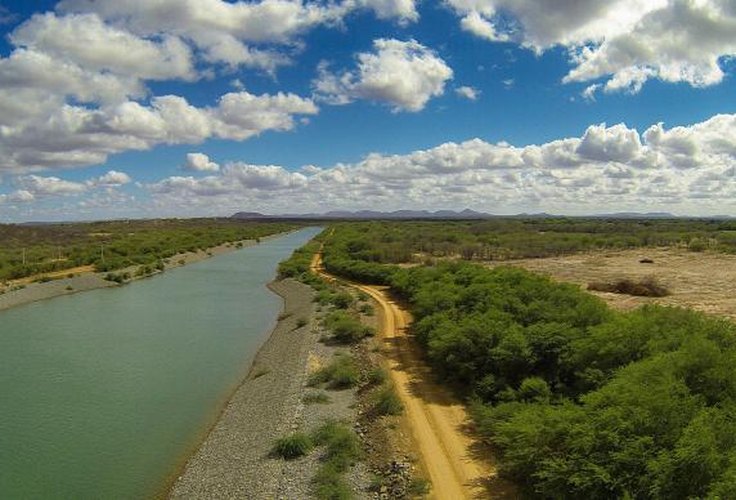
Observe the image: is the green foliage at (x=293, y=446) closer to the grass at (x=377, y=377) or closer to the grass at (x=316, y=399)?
the grass at (x=316, y=399)

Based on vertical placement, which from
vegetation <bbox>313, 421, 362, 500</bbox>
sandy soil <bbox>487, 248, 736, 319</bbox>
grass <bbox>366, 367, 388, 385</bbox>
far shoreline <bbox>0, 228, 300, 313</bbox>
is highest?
sandy soil <bbox>487, 248, 736, 319</bbox>

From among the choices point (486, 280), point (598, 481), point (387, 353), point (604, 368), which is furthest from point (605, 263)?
point (598, 481)

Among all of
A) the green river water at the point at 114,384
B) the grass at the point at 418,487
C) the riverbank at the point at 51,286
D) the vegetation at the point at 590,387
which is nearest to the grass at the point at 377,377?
the vegetation at the point at 590,387

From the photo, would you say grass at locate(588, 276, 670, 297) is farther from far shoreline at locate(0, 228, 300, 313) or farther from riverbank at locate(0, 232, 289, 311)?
riverbank at locate(0, 232, 289, 311)

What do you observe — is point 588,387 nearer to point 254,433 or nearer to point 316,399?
point 316,399

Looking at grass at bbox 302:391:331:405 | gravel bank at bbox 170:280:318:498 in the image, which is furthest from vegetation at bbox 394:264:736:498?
gravel bank at bbox 170:280:318:498

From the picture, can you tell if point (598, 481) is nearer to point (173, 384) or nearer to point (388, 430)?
point (388, 430)

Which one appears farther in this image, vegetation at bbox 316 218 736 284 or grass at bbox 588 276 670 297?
vegetation at bbox 316 218 736 284

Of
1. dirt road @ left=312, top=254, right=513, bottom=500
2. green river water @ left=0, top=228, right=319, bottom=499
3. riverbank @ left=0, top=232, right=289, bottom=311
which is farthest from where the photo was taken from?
riverbank @ left=0, top=232, right=289, bottom=311
